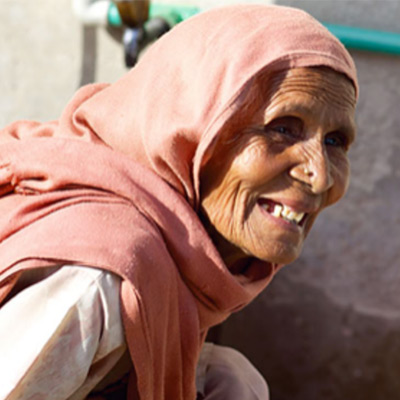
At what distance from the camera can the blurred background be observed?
4.44m

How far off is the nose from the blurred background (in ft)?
7.28

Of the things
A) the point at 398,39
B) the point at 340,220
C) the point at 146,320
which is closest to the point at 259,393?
the point at 146,320

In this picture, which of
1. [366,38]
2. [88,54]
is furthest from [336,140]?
[88,54]

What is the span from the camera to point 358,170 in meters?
4.52

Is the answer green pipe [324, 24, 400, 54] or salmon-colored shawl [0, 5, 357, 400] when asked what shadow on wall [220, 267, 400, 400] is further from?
salmon-colored shawl [0, 5, 357, 400]

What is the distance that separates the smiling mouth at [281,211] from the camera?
2.33 m

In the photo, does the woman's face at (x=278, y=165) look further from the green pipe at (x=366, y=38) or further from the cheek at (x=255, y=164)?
the green pipe at (x=366, y=38)

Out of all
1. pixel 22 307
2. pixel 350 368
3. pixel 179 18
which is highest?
pixel 22 307

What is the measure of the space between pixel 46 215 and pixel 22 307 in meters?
0.31

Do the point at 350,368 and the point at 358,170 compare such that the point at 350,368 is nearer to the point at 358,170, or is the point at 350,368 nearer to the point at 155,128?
the point at 358,170

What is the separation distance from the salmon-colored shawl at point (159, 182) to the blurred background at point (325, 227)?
7.04ft

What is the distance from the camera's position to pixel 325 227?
4609 mm

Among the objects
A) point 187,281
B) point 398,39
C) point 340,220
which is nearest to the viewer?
point 187,281

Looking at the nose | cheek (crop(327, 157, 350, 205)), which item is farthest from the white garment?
cheek (crop(327, 157, 350, 205))
